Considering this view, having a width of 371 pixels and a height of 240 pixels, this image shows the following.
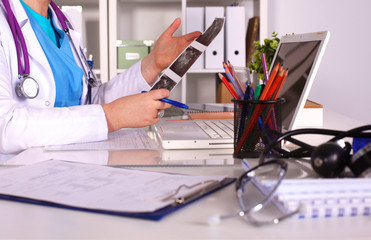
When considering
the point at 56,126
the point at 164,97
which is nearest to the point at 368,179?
the point at 164,97

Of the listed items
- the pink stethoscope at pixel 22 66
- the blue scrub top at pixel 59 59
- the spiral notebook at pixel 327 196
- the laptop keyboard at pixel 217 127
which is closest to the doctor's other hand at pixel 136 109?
the laptop keyboard at pixel 217 127

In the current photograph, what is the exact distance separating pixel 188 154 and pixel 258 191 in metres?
0.35

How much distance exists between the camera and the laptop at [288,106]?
1.00m

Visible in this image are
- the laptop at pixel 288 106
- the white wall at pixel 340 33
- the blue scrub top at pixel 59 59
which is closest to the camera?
the laptop at pixel 288 106

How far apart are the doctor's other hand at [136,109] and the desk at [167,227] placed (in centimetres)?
57

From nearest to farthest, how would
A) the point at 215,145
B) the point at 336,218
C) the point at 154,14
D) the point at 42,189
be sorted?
the point at 336,218
the point at 42,189
the point at 215,145
the point at 154,14

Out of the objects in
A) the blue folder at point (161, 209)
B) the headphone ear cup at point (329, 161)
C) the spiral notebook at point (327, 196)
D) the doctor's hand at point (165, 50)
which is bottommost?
the blue folder at point (161, 209)

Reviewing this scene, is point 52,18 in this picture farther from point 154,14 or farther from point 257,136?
point 154,14

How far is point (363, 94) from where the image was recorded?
10.4 ft

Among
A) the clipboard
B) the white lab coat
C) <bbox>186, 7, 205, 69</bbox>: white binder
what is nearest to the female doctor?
the white lab coat

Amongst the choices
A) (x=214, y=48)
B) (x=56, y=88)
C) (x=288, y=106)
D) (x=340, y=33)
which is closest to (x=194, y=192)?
(x=288, y=106)

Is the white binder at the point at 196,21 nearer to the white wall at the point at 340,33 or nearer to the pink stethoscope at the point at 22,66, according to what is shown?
the white wall at the point at 340,33

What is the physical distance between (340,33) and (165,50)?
197 cm

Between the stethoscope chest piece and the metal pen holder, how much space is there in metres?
0.62
